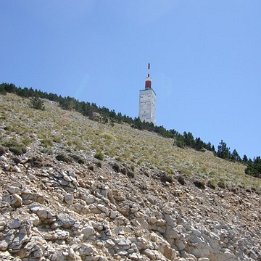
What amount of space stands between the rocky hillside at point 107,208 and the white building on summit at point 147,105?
65963 mm

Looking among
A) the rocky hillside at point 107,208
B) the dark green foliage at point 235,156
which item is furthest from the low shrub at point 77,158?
the dark green foliage at point 235,156

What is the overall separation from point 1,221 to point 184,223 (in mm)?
7659

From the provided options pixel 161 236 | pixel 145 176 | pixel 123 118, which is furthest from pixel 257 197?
pixel 123 118

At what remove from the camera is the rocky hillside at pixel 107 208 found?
12508 mm

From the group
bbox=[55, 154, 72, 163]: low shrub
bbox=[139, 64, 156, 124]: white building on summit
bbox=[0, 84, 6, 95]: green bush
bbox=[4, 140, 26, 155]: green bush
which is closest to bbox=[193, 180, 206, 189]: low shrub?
bbox=[55, 154, 72, 163]: low shrub

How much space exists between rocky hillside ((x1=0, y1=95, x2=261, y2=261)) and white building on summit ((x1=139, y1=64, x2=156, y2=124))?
66.0 m

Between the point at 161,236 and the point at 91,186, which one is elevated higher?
the point at 91,186

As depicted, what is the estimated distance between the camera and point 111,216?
15.0 m

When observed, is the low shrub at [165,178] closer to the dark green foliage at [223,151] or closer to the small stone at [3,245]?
the small stone at [3,245]

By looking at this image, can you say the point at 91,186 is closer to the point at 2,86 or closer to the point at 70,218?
the point at 70,218

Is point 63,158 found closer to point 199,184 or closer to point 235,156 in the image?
point 199,184

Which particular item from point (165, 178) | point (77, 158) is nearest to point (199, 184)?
point (165, 178)

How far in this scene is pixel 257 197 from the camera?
25203 mm

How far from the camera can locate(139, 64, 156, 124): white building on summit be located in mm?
90250
